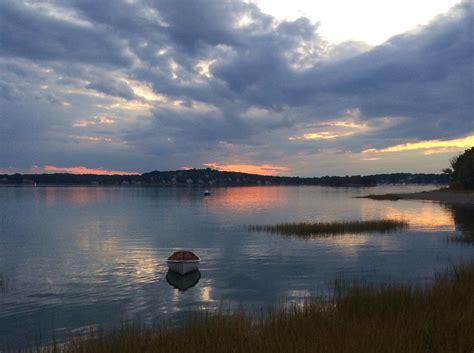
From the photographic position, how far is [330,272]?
2880cm

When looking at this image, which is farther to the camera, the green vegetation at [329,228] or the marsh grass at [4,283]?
the green vegetation at [329,228]

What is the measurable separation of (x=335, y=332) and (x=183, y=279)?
16876mm

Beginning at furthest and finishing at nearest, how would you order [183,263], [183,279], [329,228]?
1. [329,228]
2. [183,263]
3. [183,279]

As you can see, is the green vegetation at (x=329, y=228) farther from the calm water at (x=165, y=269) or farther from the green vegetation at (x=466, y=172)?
the green vegetation at (x=466, y=172)

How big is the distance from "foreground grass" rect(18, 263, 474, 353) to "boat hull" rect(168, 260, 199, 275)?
14.4m

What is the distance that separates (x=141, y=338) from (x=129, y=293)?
12.3 metres

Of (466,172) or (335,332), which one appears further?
(466,172)

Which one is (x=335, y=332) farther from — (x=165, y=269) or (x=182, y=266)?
(x=165, y=269)

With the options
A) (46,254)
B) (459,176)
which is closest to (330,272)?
(46,254)

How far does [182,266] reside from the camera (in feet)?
92.4

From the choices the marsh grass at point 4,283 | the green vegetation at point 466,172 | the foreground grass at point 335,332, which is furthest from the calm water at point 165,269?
the green vegetation at point 466,172

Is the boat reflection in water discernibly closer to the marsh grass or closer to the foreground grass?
the marsh grass

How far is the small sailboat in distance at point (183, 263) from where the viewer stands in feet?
92.4

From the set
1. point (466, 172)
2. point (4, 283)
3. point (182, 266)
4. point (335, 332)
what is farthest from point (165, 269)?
point (466, 172)
